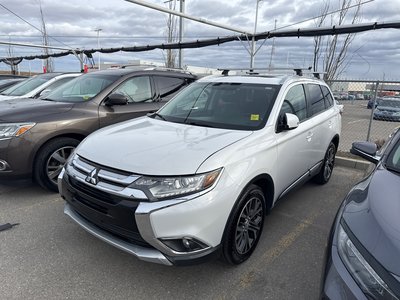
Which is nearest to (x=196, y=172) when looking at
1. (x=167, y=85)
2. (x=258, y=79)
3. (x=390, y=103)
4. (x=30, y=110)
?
(x=258, y=79)

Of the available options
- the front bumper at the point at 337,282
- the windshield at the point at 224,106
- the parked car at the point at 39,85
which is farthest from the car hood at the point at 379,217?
the parked car at the point at 39,85

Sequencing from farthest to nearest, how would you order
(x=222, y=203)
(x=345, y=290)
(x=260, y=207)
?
(x=260, y=207) → (x=222, y=203) → (x=345, y=290)

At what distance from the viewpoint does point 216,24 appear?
35.3ft

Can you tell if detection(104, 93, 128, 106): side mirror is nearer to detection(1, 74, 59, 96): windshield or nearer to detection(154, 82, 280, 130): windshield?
detection(154, 82, 280, 130): windshield

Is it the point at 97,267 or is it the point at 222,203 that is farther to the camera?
the point at 97,267

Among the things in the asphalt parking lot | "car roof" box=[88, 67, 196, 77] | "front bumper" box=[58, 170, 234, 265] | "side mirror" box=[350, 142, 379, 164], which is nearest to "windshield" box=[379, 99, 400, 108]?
"car roof" box=[88, 67, 196, 77]

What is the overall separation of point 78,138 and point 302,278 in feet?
11.8

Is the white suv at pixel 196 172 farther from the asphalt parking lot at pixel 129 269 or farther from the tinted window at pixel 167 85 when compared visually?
the tinted window at pixel 167 85

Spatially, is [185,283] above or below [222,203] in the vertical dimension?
below

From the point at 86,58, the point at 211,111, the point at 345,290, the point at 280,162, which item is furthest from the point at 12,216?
the point at 86,58

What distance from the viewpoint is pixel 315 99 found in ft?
15.0

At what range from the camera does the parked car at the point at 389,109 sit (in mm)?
13684

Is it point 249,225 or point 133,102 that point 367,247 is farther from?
point 133,102

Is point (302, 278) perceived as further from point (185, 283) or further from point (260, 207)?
point (185, 283)
